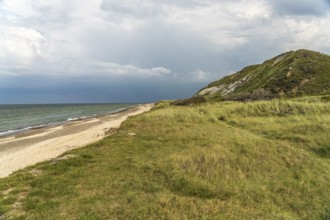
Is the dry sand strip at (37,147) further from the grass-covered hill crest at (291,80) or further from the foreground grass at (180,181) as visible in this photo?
the grass-covered hill crest at (291,80)

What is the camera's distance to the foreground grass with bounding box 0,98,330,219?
1091 cm

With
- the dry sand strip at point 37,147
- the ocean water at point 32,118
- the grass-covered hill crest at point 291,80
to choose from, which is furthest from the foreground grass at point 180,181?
the grass-covered hill crest at point 291,80

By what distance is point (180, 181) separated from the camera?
13.4m

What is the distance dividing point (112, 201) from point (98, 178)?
2.89 meters

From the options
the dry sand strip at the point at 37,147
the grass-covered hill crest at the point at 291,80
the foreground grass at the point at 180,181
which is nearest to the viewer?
the foreground grass at the point at 180,181

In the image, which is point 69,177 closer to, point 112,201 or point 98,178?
point 98,178

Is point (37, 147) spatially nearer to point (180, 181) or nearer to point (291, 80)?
point (180, 181)

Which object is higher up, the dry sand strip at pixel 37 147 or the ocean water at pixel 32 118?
the dry sand strip at pixel 37 147

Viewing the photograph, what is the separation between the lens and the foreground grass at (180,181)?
1091 centimetres

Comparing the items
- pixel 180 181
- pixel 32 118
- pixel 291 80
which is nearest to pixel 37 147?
pixel 180 181

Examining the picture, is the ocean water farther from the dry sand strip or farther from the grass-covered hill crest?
the grass-covered hill crest

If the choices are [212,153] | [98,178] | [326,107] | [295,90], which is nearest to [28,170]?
[98,178]

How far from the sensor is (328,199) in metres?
13.2

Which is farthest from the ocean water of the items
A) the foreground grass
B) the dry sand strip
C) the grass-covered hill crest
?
the grass-covered hill crest
